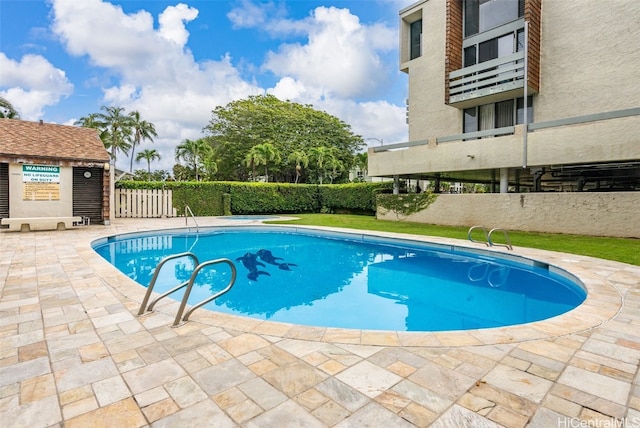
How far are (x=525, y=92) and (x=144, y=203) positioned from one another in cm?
1859

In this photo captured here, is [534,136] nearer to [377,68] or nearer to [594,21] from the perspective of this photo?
[594,21]

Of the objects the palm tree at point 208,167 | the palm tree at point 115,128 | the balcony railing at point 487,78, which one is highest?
the palm tree at point 115,128

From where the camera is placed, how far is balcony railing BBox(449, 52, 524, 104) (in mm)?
13781

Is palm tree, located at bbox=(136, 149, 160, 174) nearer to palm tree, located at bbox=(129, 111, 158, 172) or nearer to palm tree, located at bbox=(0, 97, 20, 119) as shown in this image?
palm tree, located at bbox=(129, 111, 158, 172)

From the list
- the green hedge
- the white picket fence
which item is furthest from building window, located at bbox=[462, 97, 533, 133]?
the white picket fence

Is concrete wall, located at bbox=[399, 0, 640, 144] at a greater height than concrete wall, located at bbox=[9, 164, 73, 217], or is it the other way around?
concrete wall, located at bbox=[399, 0, 640, 144]

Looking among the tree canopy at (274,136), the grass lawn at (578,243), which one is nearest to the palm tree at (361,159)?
the tree canopy at (274,136)

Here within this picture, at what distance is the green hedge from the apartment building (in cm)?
397

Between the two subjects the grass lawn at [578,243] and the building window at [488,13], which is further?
the building window at [488,13]

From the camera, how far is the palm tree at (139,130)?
35.7 metres

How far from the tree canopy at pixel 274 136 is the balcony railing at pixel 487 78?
789 inches

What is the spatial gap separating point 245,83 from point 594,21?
1247 inches

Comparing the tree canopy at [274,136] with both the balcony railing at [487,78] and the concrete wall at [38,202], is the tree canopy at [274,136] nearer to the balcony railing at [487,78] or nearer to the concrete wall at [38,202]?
the balcony railing at [487,78]

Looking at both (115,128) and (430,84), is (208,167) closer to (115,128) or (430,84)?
(115,128)
